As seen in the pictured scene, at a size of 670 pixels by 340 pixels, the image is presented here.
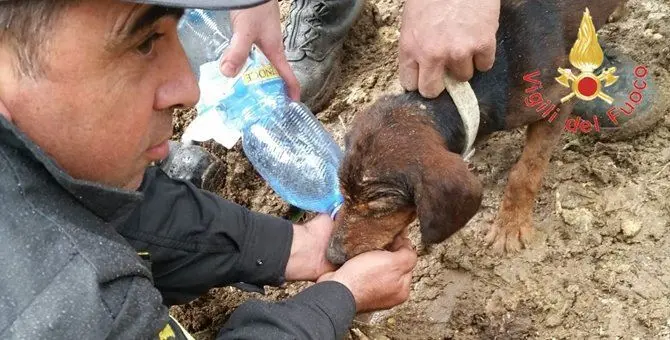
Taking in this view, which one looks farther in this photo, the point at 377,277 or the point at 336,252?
the point at 336,252

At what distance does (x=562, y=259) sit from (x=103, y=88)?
7.72 feet

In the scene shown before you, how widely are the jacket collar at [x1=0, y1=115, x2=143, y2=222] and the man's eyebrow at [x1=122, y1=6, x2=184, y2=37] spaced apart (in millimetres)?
332

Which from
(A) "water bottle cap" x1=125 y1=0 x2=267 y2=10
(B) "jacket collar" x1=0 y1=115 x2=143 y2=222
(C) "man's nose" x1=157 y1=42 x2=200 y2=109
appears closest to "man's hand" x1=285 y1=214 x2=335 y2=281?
(B) "jacket collar" x1=0 y1=115 x2=143 y2=222

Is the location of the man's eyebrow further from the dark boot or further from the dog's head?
the dark boot

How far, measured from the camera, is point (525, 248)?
3.34 metres

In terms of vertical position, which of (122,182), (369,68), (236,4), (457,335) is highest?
(236,4)

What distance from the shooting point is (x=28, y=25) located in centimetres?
148

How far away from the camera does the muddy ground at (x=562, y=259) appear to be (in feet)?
10.1

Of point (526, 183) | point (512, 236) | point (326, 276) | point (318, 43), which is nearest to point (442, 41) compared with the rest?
point (326, 276)

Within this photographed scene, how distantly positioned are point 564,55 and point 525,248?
2.99ft

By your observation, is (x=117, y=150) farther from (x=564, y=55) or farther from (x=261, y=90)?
(x=564, y=55)

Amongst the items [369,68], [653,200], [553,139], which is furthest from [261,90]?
[653,200]

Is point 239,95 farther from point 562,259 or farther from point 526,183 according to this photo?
point 562,259

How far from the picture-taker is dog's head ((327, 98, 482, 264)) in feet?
8.36
